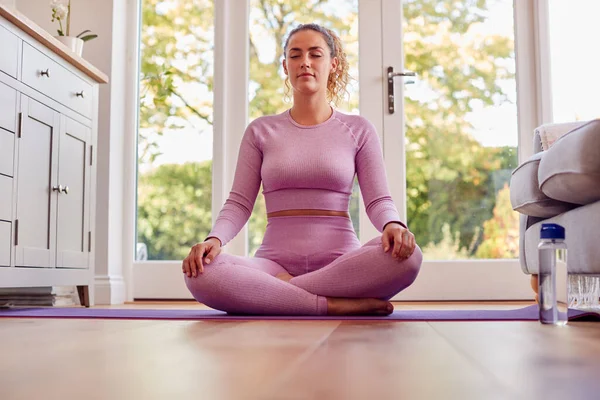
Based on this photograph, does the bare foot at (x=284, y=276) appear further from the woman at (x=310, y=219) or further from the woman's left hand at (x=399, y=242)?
the woman's left hand at (x=399, y=242)

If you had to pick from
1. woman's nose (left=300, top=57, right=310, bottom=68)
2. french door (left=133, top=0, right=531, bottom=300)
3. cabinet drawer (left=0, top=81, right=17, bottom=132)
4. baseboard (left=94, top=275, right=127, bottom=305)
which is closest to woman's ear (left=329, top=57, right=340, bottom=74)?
woman's nose (left=300, top=57, right=310, bottom=68)

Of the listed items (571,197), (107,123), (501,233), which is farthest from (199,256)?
(501,233)

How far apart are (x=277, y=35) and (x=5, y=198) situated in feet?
5.95

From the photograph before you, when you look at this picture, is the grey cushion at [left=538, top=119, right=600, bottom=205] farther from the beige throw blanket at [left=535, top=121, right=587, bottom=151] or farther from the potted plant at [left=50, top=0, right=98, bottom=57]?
the potted plant at [left=50, top=0, right=98, bottom=57]

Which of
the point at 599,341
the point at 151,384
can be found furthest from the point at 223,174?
the point at 151,384

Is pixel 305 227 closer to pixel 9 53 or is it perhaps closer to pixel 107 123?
pixel 9 53

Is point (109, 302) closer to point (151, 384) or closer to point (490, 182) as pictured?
point (490, 182)

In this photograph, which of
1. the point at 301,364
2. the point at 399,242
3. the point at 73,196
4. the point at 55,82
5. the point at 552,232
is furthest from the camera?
the point at 73,196

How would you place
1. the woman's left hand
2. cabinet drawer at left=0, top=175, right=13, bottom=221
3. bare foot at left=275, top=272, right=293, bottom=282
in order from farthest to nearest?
cabinet drawer at left=0, top=175, right=13, bottom=221 → bare foot at left=275, top=272, right=293, bottom=282 → the woman's left hand

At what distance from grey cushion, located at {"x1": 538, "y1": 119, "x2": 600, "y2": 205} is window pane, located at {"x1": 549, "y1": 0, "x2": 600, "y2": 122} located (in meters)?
1.38

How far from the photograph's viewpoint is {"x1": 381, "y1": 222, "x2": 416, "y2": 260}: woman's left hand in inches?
75.5

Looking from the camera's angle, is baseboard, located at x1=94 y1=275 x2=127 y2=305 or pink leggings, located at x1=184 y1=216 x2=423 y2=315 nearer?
pink leggings, located at x1=184 y1=216 x2=423 y2=315

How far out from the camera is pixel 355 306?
197cm

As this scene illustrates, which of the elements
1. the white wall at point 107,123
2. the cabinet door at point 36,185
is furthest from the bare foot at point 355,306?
the white wall at point 107,123
